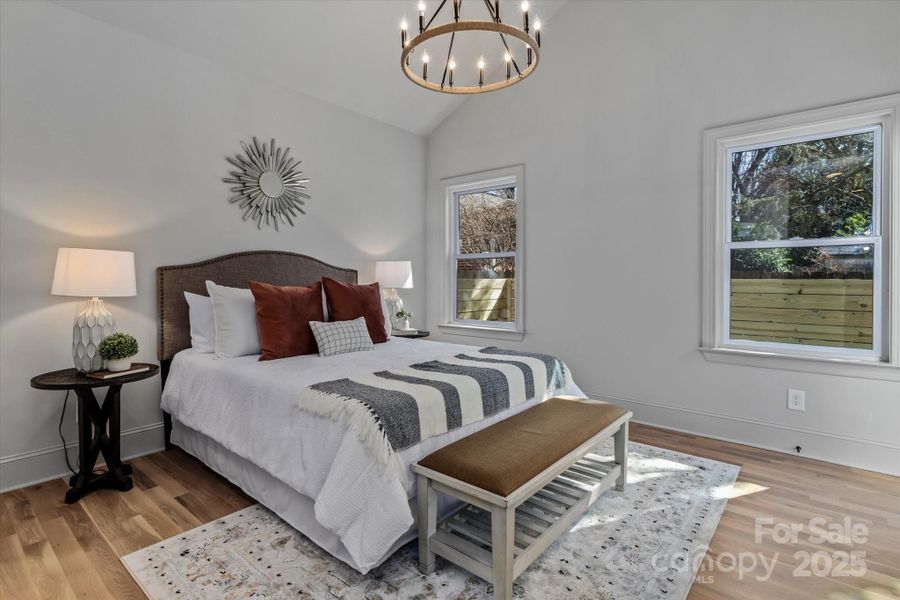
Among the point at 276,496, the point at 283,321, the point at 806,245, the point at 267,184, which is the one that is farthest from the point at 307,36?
the point at 806,245

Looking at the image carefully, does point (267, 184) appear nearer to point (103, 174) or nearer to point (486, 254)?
point (103, 174)

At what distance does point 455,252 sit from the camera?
4898mm

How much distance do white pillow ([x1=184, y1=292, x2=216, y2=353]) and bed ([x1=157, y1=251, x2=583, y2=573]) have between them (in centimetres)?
7

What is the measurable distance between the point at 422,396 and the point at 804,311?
8.74 ft

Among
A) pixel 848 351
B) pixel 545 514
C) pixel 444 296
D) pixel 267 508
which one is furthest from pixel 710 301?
pixel 267 508

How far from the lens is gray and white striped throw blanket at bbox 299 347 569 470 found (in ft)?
5.65

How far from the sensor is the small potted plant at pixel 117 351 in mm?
2426

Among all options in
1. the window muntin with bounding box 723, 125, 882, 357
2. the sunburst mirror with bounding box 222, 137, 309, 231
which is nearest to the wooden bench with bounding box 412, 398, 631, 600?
the window muntin with bounding box 723, 125, 882, 357

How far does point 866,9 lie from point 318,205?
12.7 feet

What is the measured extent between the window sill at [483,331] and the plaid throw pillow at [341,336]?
1575 millimetres

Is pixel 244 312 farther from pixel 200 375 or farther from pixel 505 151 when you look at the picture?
pixel 505 151

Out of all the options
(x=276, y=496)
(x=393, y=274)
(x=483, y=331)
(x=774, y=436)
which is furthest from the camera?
(x=483, y=331)

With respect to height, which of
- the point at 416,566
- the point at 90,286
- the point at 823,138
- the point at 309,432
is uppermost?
the point at 823,138

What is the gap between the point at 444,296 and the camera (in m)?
4.90
